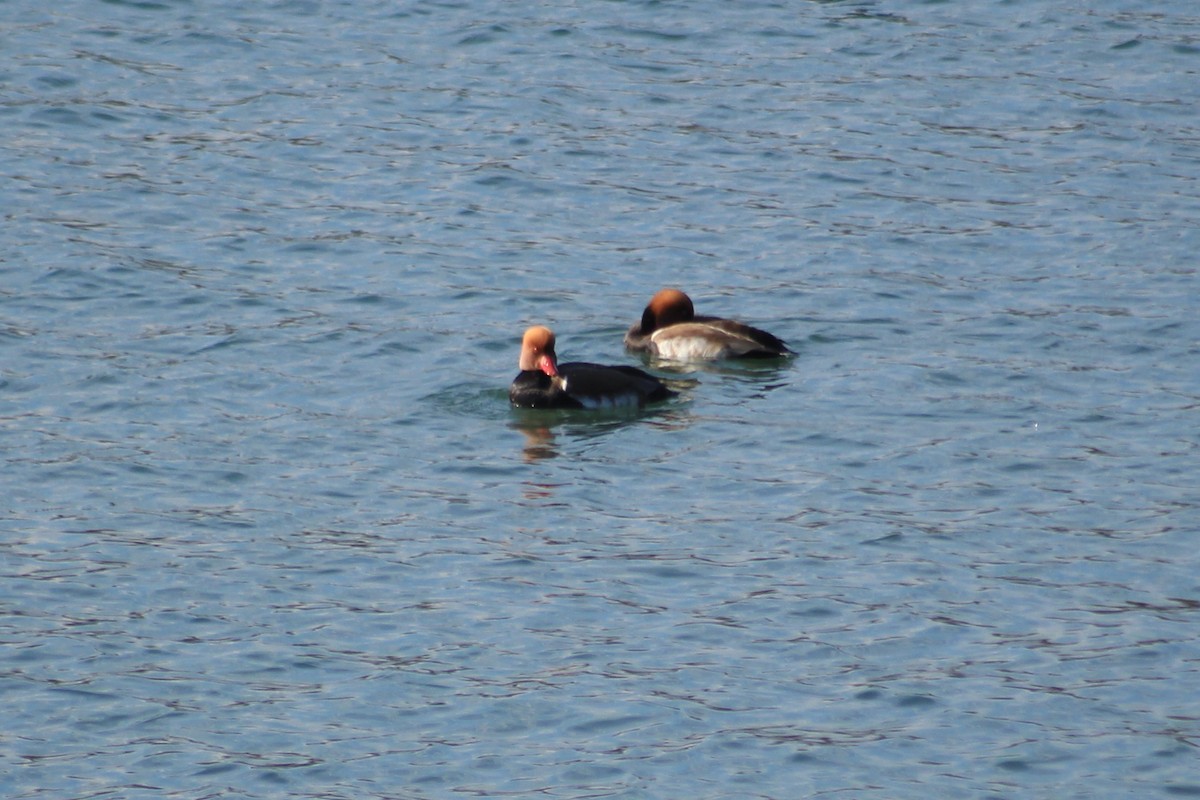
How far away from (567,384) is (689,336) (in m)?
1.55

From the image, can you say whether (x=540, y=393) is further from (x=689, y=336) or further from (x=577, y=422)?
(x=689, y=336)

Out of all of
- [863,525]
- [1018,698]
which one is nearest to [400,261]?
[863,525]

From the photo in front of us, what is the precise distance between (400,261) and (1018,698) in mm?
8622

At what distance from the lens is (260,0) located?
939 inches

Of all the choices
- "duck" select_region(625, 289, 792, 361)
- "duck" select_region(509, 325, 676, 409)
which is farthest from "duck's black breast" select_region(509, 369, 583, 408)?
"duck" select_region(625, 289, 792, 361)

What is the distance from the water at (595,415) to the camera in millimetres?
9250

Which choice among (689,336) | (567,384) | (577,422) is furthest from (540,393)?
(689,336)

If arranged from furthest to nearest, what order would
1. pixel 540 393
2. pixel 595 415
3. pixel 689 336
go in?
pixel 689 336 < pixel 595 415 < pixel 540 393

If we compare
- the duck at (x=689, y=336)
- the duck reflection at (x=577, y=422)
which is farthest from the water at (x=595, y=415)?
the duck at (x=689, y=336)

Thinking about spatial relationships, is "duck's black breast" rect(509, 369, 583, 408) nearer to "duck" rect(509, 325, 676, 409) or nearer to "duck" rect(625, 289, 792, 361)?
"duck" rect(509, 325, 676, 409)

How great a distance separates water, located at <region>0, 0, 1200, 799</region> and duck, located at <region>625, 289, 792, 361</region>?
162 mm

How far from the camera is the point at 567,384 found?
540 inches

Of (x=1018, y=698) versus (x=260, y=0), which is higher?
(x=260, y=0)

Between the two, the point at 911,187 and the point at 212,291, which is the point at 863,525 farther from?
the point at 911,187
